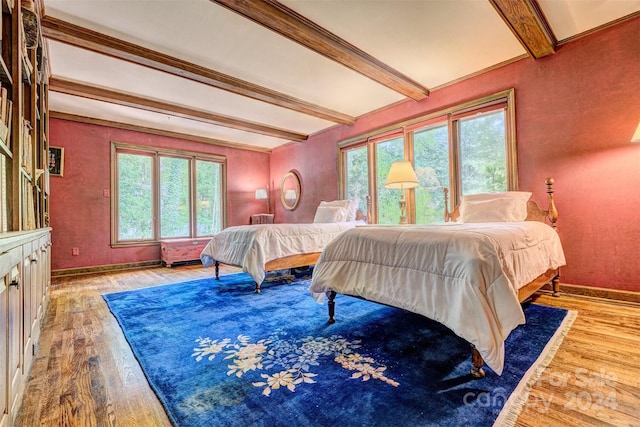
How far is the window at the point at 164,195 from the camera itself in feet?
17.1

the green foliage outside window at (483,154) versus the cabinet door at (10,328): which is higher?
the green foliage outside window at (483,154)

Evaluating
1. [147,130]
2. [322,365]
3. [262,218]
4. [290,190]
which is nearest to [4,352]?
[322,365]

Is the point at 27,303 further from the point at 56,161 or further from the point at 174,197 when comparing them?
the point at 174,197

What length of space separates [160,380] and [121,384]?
20 cm

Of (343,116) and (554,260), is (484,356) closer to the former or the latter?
(554,260)

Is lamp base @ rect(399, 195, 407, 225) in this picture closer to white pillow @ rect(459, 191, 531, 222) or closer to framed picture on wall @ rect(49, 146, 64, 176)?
white pillow @ rect(459, 191, 531, 222)

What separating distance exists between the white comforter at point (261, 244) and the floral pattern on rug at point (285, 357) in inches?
51.6

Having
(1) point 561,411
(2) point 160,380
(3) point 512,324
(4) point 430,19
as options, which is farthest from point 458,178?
(2) point 160,380

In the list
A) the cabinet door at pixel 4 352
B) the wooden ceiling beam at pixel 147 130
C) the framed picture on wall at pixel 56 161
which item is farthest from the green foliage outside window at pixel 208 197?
the cabinet door at pixel 4 352

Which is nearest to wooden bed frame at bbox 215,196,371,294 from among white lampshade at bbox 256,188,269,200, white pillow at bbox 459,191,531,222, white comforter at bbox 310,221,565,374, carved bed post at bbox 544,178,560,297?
white comforter at bbox 310,221,565,374

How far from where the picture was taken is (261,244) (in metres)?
3.37

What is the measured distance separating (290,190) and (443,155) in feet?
11.6

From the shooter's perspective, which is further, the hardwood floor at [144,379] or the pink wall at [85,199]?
the pink wall at [85,199]

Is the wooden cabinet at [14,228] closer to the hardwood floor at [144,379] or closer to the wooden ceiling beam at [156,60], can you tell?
the hardwood floor at [144,379]
